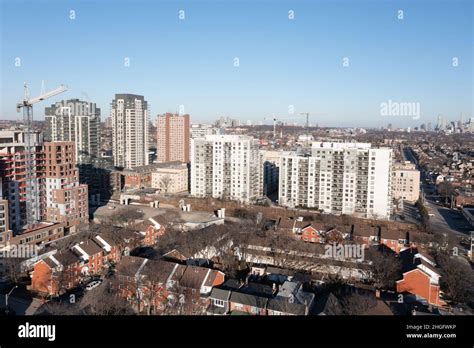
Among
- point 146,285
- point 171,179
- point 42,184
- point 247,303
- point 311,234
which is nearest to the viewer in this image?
point 247,303

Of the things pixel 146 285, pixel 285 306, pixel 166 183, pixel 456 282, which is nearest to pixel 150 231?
pixel 146 285

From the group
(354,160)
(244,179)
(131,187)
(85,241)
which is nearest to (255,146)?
(244,179)

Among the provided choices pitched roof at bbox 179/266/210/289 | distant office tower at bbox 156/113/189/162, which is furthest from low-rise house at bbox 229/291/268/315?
distant office tower at bbox 156/113/189/162

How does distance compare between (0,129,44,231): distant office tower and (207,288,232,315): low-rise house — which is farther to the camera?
(0,129,44,231): distant office tower

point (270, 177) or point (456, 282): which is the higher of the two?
point (270, 177)

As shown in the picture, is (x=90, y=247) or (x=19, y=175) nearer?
(x=90, y=247)

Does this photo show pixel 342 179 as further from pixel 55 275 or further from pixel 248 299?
pixel 55 275

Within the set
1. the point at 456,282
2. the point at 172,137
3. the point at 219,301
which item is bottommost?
the point at 456,282

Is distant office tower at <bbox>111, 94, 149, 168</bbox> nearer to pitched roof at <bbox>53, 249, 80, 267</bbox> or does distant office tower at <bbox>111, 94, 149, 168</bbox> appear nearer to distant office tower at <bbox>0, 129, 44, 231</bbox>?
distant office tower at <bbox>0, 129, 44, 231</bbox>
